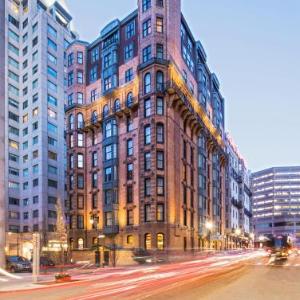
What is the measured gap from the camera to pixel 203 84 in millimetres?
81312

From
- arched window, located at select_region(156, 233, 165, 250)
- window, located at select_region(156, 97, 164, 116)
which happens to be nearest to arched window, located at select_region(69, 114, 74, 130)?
window, located at select_region(156, 97, 164, 116)

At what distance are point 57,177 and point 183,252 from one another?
137 feet

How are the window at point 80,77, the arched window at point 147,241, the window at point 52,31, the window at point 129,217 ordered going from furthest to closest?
the window at point 52,31 < the window at point 80,77 < the window at point 129,217 < the arched window at point 147,241

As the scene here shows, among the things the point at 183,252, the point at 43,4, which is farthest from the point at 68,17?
the point at 183,252

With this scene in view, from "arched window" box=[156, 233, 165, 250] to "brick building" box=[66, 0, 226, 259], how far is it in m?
0.13

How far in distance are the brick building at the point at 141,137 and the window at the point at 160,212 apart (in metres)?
0.13

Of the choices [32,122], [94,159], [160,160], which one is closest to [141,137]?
[160,160]

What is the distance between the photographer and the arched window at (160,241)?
188 feet

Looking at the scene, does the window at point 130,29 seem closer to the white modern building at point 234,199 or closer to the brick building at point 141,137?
the brick building at point 141,137

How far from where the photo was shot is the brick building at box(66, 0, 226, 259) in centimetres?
5969

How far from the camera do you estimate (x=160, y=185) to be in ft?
194

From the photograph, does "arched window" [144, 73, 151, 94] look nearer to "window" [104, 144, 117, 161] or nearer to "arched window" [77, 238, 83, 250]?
"window" [104, 144, 117, 161]

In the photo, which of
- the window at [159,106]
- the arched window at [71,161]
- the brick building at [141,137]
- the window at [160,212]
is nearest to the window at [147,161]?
the brick building at [141,137]

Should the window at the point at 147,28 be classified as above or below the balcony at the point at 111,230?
above
